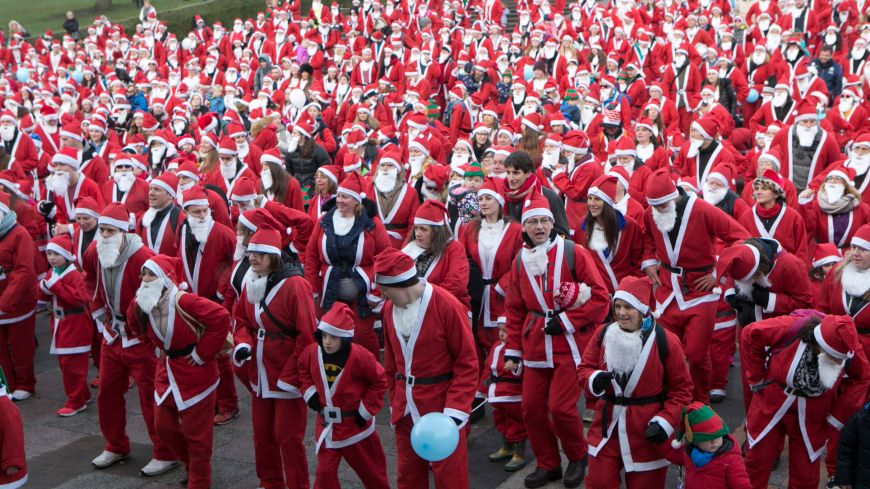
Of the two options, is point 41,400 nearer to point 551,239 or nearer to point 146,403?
point 146,403

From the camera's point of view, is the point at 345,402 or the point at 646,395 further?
the point at 345,402

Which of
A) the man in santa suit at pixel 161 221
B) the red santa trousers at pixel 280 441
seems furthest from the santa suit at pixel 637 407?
the man in santa suit at pixel 161 221

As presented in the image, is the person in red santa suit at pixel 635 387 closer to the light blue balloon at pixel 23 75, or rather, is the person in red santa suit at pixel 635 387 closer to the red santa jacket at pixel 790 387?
the red santa jacket at pixel 790 387

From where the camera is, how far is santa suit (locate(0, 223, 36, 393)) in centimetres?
859

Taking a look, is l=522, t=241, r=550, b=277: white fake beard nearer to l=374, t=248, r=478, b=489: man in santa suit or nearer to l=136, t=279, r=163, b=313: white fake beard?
l=374, t=248, r=478, b=489: man in santa suit

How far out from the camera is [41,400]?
9.24 meters

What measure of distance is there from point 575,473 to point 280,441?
2.09 meters

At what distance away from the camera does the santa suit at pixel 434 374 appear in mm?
5543

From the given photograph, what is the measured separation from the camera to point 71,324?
336 inches

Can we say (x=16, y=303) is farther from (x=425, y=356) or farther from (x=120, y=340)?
(x=425, y=356)

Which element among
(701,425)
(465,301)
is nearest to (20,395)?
(465,301)

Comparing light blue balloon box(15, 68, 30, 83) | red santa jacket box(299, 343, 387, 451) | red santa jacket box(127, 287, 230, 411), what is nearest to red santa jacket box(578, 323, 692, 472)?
red santa jacket box(299, 343, 387, 451)

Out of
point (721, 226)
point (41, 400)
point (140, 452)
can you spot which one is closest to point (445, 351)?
point (721, 226)

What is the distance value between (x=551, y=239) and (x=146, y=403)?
3.40 meters
